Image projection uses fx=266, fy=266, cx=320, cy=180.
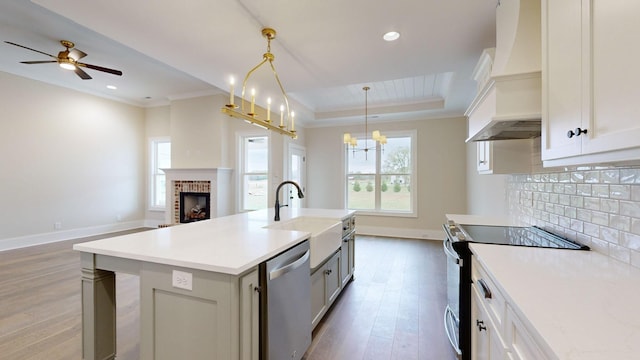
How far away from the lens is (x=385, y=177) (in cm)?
609

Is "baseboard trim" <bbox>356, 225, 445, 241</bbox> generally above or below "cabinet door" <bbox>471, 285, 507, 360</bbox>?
below

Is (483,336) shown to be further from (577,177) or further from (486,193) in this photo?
(486,193)

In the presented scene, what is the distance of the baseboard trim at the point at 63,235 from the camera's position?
15.0 feet

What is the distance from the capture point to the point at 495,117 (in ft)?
5.12

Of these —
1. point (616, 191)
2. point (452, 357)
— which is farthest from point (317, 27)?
point (452, 357)

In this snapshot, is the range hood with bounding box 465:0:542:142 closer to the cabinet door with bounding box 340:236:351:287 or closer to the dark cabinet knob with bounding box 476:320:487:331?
the dark cabinet knob with bounding box 476:320:487:331

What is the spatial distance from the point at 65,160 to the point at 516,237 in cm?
728

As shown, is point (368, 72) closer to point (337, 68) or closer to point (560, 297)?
point (337, 68)

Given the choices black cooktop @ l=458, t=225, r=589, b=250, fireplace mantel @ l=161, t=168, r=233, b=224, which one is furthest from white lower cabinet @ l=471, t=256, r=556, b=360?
fireplace mantel @ l=161, t=168, r=233, b=224

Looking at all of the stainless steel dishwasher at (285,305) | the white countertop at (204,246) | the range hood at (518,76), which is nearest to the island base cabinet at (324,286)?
the stainless steel dishwasher at (285,305)

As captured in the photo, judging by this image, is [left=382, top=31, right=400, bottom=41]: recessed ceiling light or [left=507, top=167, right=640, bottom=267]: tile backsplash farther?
[left=382, top=31, right=400, bottom=41]: recessed ceiling light

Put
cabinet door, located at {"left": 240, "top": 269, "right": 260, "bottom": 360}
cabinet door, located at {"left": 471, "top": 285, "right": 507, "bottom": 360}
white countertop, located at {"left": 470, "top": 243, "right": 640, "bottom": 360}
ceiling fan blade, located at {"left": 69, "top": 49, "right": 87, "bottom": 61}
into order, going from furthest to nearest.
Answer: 1. ceiling fan blade, located at {"left": 69, "top": 49, "right": 87, "bottom": 61}
2. cabinet door, located at {"left": 240, "top": 269, "right": 260, "bottom": 360}
3. cabinet door, located at {"left": 471, "top": 285, "right": 507, "bottom": 360}
4. white countertop, located at {"left": 470, "top": 243, "right": 640, "bottom": 360}

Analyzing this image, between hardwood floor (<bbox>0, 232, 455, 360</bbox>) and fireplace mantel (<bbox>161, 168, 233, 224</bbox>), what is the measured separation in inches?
73.2

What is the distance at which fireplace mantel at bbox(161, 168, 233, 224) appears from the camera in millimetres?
5410
